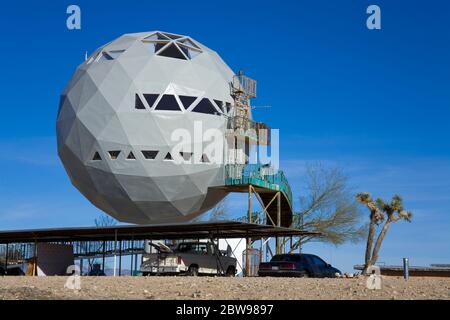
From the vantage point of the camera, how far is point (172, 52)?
117ft

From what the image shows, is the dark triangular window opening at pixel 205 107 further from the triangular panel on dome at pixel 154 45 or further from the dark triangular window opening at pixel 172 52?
the triangular panel on dome at pixel 154 45

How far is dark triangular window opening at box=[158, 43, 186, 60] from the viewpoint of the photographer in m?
35.4

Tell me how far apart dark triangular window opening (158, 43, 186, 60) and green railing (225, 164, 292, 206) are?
633 centimetres

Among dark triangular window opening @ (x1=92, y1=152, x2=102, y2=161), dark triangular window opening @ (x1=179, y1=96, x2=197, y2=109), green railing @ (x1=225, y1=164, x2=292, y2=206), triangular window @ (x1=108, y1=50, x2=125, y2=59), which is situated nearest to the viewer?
dark triangular window opening @ (x1=179, y1=96, x2=197, y2=109)

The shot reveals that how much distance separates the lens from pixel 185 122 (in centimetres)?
3331

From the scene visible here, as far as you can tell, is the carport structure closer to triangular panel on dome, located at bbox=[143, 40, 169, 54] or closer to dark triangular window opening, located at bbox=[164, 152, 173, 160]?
dark triangular window opening, located at bbox=[164, 152, 173, 160]

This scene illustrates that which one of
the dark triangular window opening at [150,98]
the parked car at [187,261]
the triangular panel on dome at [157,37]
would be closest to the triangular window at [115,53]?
the triangular panel on dome at [157,37]

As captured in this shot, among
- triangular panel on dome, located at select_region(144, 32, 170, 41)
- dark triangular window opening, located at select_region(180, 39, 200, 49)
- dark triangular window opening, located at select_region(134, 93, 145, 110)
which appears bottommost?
dark triangular window opening, located at select_region(134, 93, 145, 110)

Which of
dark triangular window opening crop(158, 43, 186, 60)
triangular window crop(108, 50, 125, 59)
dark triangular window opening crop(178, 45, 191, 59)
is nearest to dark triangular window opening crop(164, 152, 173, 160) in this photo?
dark triangular window opening crop(158, 43, 186, 60)

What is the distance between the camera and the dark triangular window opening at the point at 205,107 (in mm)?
33844

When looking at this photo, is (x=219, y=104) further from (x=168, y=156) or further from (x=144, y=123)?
(x=144, y=123)
